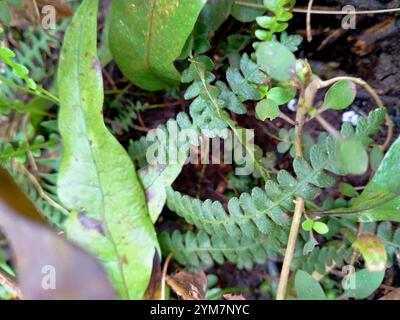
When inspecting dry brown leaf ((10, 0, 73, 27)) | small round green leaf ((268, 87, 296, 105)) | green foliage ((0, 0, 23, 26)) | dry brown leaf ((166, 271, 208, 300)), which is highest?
dry brown leaf ((10, 0, 73, 27))

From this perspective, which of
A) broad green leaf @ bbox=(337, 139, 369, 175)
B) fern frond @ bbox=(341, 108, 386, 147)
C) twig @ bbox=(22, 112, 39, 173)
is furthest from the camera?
twig @ bbox=(22, 112, 39, 173)

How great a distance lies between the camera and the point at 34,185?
105cm

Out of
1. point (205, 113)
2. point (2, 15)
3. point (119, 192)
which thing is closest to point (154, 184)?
point (119, 192)

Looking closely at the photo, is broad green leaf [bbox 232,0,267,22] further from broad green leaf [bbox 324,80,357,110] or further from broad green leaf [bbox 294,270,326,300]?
broad green leaf [bbox 294,270,326,300]

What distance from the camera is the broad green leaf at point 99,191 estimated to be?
2.77 ft

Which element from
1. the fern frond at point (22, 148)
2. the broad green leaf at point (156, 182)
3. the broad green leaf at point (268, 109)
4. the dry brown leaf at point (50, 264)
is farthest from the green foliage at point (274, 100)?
the fern frond at point (22, 148)

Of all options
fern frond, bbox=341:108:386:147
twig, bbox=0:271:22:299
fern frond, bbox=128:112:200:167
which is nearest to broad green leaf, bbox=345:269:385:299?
fern frond, bbox=341:108:386:147

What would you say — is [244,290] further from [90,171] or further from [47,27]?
[47,27]

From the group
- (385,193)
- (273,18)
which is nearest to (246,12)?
(273,18)

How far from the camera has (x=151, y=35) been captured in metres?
0.84

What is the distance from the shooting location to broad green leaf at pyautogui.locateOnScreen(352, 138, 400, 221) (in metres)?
0.71

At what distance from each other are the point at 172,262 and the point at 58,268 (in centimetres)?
39

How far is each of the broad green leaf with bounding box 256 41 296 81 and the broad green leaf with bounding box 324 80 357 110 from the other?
0.09 metres

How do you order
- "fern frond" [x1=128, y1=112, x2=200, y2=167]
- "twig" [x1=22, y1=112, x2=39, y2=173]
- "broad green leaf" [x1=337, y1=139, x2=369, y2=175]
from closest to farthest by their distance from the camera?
"broad green leaf" [x1=337, y1=139, x2=369, y2=175] → "fern frond" [x1=128, y1=112, x2=200, y2=167] → "twig" [x1=22, y1=112, x2=39, y2=173]
